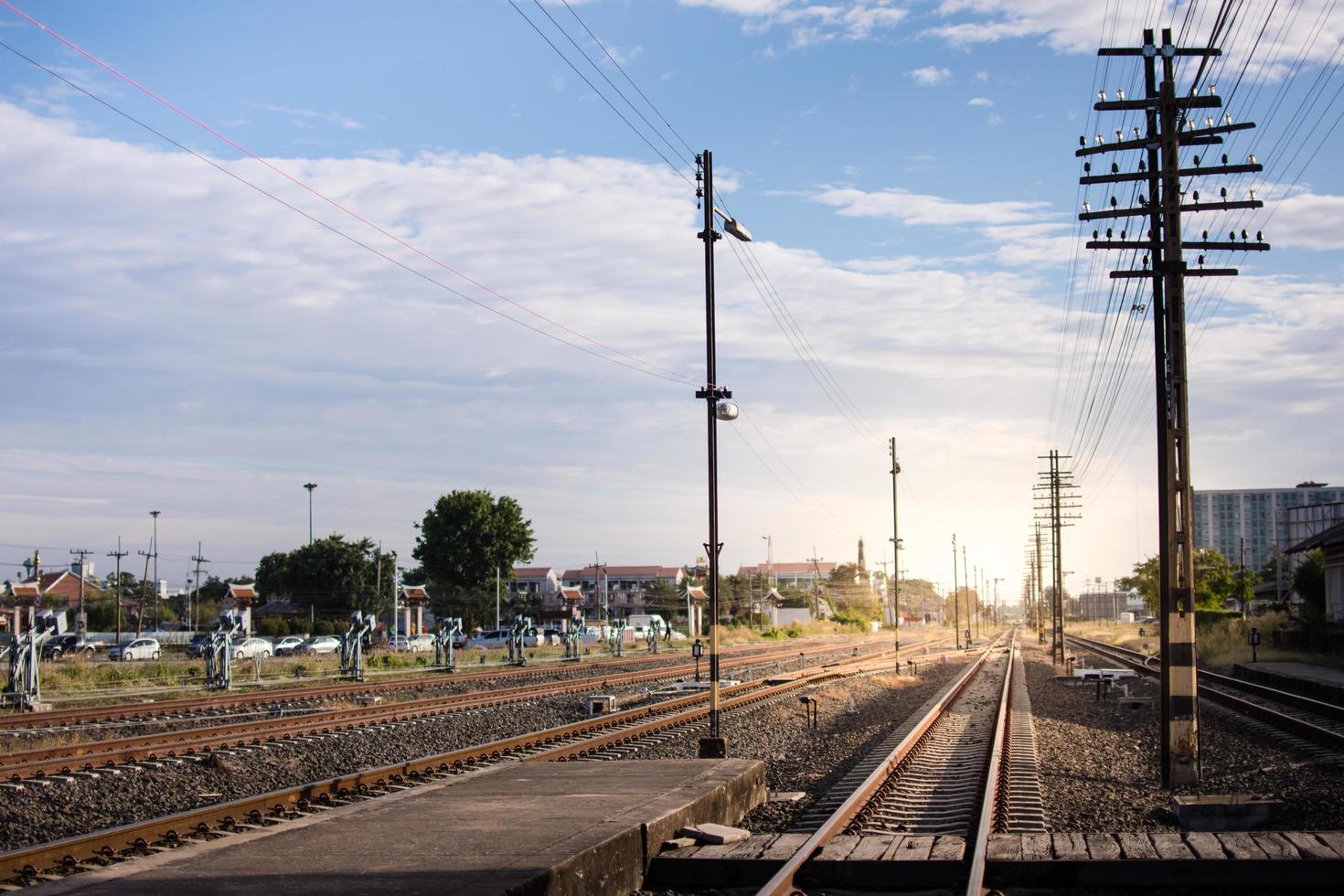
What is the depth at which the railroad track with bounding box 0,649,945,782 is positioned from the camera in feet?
50.2

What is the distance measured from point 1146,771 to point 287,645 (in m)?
59.5

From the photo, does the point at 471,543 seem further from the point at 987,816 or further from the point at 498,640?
the point at 987,816

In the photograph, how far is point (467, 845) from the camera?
8844 millimetres

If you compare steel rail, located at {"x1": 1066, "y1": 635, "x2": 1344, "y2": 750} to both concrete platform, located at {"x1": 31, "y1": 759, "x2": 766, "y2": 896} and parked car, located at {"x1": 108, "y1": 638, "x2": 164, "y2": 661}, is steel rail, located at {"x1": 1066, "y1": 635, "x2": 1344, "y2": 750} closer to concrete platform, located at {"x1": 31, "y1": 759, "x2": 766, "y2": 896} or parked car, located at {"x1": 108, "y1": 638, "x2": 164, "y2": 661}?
concrete platform, located at {"x1": 31, "y1": 759, "x2": 766, "y2": 896}

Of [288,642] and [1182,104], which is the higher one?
[1182,104]

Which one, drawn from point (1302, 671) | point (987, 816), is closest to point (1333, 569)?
point (1302, 671)

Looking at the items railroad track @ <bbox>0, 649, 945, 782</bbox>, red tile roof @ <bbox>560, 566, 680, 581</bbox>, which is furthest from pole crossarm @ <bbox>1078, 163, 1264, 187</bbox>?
red tile roof @ <bbox>560, 566, 680, 581</bbox>

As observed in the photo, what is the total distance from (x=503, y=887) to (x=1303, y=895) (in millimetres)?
5500

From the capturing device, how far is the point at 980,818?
36.2 ft

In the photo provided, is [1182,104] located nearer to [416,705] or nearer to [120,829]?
[120,829]

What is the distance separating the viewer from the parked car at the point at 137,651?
58.1 meters

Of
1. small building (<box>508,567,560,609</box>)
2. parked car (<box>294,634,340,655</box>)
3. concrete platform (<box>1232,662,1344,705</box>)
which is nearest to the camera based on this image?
concrete platform (<box>1232,662,1344,705</box>)

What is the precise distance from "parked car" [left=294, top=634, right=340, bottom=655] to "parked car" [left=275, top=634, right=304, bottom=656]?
0.36 m

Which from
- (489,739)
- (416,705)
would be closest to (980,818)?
(489,739)
